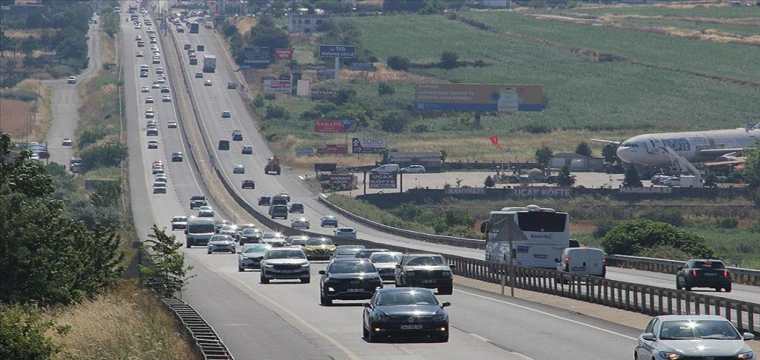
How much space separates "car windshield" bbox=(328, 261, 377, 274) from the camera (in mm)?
39378

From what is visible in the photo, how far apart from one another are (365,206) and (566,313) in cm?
8548

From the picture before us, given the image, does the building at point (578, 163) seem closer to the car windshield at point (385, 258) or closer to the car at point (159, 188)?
the car at point (159, 188)

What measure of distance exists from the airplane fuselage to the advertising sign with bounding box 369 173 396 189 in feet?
79.1

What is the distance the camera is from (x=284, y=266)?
162 feet

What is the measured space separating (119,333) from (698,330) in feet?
35.6

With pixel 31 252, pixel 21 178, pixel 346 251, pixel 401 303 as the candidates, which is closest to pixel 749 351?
pixel 401 303

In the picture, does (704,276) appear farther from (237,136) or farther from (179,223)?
(237,136)

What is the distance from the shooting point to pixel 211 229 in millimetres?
83250

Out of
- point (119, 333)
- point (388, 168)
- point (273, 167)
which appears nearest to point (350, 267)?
point (119, 333)

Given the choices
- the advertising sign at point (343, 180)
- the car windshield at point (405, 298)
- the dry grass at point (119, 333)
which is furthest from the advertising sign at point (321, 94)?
the car windshield at point (405, 298)

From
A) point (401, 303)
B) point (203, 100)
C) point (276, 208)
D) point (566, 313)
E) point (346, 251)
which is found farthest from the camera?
point (203, 100)

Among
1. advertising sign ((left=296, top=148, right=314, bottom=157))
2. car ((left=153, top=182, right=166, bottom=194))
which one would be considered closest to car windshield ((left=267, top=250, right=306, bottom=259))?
car ((left=153, top=182, right=166, bottom=194))

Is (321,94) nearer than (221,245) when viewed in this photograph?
No

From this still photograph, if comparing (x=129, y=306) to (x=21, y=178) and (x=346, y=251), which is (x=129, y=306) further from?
(x=346, y=251)
